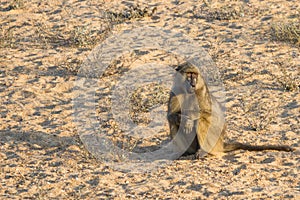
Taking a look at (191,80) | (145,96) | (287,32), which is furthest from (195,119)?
(287,32)

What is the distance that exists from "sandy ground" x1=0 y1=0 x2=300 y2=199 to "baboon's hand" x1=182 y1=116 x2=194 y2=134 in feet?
1.10

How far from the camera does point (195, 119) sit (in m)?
7.86

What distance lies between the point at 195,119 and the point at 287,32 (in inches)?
123

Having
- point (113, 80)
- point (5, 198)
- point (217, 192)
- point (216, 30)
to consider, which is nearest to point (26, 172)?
point (5, 198)

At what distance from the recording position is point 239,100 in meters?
9.11

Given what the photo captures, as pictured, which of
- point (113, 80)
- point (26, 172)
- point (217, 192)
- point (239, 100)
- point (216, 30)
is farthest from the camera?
point (216, 30)

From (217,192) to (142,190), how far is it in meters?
0.74

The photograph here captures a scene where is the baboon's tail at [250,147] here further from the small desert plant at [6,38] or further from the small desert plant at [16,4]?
the small desert plant at [16,4]

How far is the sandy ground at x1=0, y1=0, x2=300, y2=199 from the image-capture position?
715 centimetres

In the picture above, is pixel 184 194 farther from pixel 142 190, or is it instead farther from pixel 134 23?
pixel 134 23

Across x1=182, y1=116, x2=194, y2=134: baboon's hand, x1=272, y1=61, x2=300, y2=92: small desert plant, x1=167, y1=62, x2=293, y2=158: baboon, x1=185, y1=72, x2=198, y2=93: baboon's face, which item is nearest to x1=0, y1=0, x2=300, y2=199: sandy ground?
x1=272, y1=61, x2=300, y2=92: small desert plant

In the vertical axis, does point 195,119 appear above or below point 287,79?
below

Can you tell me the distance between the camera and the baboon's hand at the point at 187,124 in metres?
7.82

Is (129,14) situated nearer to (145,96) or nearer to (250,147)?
(145,96)
